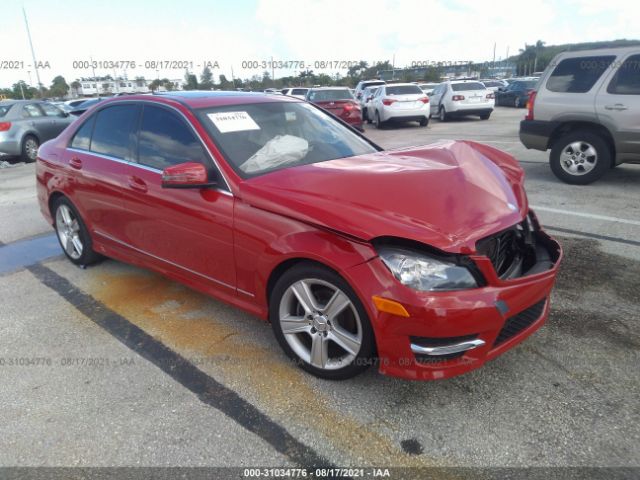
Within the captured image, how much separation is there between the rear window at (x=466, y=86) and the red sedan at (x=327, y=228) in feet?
52.8

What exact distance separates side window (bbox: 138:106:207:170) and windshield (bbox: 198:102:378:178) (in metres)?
0.16

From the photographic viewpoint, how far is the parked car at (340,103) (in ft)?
51.5

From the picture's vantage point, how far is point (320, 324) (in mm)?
2750

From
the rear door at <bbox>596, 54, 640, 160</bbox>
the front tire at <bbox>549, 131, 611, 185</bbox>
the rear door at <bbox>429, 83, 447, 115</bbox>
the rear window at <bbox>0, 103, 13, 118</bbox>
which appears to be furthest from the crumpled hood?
the rear door at <bbox>429, 83, 447, 115</bbox>

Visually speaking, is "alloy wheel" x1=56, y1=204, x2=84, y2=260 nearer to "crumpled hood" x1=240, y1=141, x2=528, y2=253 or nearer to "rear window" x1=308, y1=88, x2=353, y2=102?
"crumpled hood" x1=240, y1=141, x2=528, y2=253

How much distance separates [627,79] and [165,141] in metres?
6.34

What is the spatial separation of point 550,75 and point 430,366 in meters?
6.55

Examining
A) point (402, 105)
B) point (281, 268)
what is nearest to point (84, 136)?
point (281, 268)

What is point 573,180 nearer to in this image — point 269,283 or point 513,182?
point 513,182

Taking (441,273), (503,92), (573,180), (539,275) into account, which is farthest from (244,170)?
(503,92)

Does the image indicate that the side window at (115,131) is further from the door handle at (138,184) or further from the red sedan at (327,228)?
the door handle at (138,184)

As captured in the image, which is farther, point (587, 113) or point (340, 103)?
point (340, 103)

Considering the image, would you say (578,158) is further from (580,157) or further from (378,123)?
(378,123)

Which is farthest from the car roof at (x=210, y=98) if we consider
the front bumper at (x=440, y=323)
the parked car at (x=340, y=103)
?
the parked car at (x=340, y=103)
